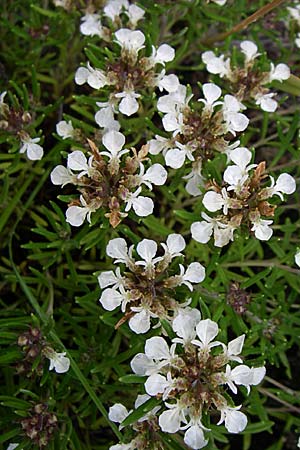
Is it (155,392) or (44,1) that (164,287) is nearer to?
(155,392)

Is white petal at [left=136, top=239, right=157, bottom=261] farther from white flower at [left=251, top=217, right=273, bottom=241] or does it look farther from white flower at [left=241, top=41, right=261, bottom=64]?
white flower at [left=241, top=41, right=261, bottom=64]

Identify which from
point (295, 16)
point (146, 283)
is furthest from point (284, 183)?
point (295, 16)

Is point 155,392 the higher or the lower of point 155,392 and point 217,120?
the lower

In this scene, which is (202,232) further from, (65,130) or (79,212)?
(65,130)

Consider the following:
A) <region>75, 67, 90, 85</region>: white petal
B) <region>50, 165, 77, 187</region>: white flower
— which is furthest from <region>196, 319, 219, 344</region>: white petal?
<region>75, 67, 90, 85</region>: white petal

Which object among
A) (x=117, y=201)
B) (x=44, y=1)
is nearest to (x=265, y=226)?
(x=117, y=201)
